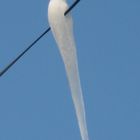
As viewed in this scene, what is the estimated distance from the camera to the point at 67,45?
4973 mm

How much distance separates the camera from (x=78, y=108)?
486 cm

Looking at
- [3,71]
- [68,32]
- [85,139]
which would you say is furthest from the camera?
[3,71]

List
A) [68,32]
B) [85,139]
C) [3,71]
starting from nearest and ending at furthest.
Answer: [85,139]
[68,32]
[3,71]

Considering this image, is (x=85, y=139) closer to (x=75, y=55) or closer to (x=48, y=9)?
(x=75, y=55)

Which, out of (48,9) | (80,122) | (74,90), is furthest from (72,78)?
(48,9)

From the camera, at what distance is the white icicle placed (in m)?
4.86

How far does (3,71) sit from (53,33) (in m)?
0.88

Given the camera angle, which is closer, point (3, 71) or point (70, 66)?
point (70, 66)

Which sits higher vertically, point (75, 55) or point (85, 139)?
point (75, 55)

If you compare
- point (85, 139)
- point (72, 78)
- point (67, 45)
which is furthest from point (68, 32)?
point (85, 139)

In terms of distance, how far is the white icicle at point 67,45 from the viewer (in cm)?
486

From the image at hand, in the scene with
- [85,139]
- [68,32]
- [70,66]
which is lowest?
[85,139]

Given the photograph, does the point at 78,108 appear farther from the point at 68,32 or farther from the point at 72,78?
the point at 68,32

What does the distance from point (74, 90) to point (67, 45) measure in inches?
19.4
